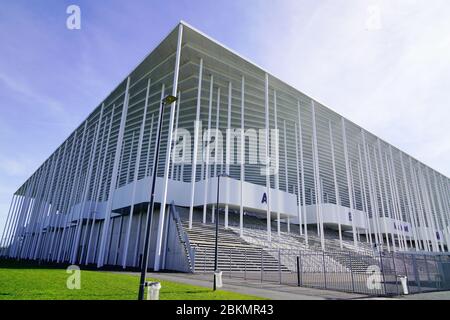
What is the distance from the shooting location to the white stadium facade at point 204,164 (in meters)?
22.8

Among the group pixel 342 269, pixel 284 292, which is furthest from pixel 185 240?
pixel 342 269

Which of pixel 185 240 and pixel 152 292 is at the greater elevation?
pixel 185 240

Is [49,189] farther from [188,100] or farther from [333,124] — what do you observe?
[333,124]

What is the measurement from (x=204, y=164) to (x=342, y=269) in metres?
20.6

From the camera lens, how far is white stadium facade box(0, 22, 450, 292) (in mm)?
22828

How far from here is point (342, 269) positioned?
1872 cm

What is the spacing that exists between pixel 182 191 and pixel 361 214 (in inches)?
1131
